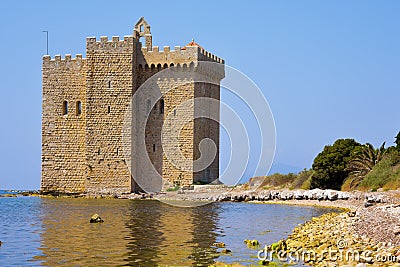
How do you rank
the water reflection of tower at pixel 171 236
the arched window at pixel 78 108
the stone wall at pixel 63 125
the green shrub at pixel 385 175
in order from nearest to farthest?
the water reflection of tower at pixel 171 236, the green shrub at pixel 385 175, the stone wall at pixel 63 125, the arched window at pixel 78 108

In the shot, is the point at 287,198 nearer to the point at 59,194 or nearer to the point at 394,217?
the point at 59,194

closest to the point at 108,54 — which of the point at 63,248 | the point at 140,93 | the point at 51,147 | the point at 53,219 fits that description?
the point at 140,93

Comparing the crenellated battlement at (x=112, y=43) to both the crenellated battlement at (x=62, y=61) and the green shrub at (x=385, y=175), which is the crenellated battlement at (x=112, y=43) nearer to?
the crenellated battlement at (x=62, y=61)

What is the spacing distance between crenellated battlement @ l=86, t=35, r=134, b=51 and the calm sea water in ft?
26.3

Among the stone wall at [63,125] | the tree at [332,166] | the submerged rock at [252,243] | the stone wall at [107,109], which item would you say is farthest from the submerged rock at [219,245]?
the stone wall at [63,125]

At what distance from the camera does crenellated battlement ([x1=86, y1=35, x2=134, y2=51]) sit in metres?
26.3

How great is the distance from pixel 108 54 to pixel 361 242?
18.6m

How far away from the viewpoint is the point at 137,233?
13.1 metres

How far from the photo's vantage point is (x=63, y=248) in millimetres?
10953

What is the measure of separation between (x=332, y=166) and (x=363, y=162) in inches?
47.1

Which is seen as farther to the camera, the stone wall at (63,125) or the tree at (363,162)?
the stone wall at (63,125)

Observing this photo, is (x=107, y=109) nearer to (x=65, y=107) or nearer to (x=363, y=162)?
(x=65, y=107)

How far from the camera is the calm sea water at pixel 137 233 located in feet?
32.5

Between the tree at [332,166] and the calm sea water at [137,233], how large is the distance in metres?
4.28
